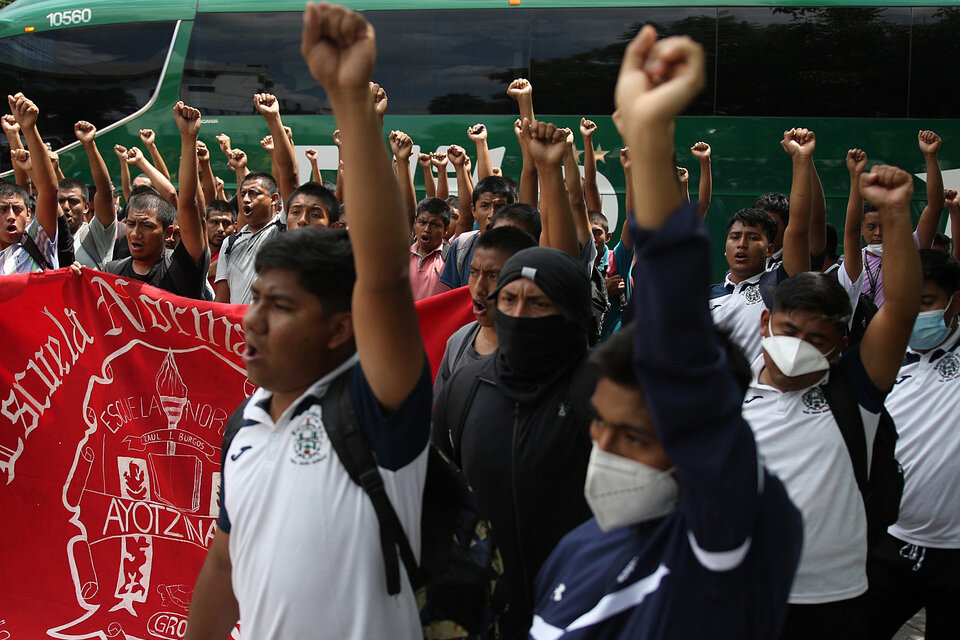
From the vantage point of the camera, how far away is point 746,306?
4.24m

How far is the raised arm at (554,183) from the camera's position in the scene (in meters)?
3.18

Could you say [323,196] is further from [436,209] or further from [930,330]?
[930,330]

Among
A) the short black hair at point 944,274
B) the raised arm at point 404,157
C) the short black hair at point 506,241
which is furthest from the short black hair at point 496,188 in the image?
the short black hair at point 944,274

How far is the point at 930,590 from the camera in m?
3.30

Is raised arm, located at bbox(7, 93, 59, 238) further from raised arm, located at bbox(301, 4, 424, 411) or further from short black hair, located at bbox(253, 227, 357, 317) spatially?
raised arm, located at bbox(301, 4, 424, 411)

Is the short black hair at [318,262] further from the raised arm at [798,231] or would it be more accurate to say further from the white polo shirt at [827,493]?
the raised arm at [798,231]

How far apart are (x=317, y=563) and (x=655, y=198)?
0.95 meters

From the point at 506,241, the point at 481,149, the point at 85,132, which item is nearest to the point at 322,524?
the point at 506,241

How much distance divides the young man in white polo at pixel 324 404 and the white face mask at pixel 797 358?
1166mm

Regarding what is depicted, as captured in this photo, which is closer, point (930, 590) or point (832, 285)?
point (832, 285)

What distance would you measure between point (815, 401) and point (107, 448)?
257 cm

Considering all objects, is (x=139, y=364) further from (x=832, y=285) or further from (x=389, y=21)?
(x=389, y=21)

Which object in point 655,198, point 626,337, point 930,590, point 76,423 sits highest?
point 655,198

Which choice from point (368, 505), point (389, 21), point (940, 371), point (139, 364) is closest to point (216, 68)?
point (389, 21)
